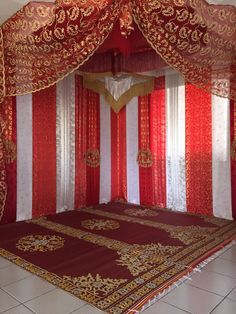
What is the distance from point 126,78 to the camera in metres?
4.63

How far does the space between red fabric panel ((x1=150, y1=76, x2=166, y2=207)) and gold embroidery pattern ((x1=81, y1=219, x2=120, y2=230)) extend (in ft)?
3.77

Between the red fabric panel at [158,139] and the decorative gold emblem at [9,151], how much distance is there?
2178 mm

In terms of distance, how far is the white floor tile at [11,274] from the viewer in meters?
2.22

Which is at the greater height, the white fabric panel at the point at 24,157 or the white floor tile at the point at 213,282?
the white fabric panel at the point at 24,157

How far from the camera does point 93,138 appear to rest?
497cm

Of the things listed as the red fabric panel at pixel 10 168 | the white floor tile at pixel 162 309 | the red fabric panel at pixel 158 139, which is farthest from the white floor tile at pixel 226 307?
the red fabric panel at pixel 10 168

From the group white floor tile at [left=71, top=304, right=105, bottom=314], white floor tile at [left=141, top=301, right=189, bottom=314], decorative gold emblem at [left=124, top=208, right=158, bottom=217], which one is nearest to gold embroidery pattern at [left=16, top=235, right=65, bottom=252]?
white floor tile at [left=71, top=304, right=105, bottom=314]

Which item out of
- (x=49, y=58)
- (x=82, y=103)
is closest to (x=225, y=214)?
(x=82, y=103)

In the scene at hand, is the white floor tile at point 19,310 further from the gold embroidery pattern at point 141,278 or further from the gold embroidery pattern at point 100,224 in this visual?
the gold embroidery pattern at point 100,224

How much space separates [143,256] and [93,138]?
271cm

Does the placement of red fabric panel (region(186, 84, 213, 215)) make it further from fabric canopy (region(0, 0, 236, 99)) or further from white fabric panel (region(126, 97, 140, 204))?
fabric canopy (region(0, 0, 236, 99))

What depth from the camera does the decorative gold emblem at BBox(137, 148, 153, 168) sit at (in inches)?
190

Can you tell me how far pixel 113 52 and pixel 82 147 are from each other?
1653 mm

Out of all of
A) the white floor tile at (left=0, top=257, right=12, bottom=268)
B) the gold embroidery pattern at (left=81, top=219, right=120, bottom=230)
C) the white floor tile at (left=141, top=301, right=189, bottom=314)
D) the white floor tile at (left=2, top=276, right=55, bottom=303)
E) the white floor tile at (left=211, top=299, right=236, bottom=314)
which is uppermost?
the gold embroidery pattern at (left=81, top=219, right=120, bottom=230)
